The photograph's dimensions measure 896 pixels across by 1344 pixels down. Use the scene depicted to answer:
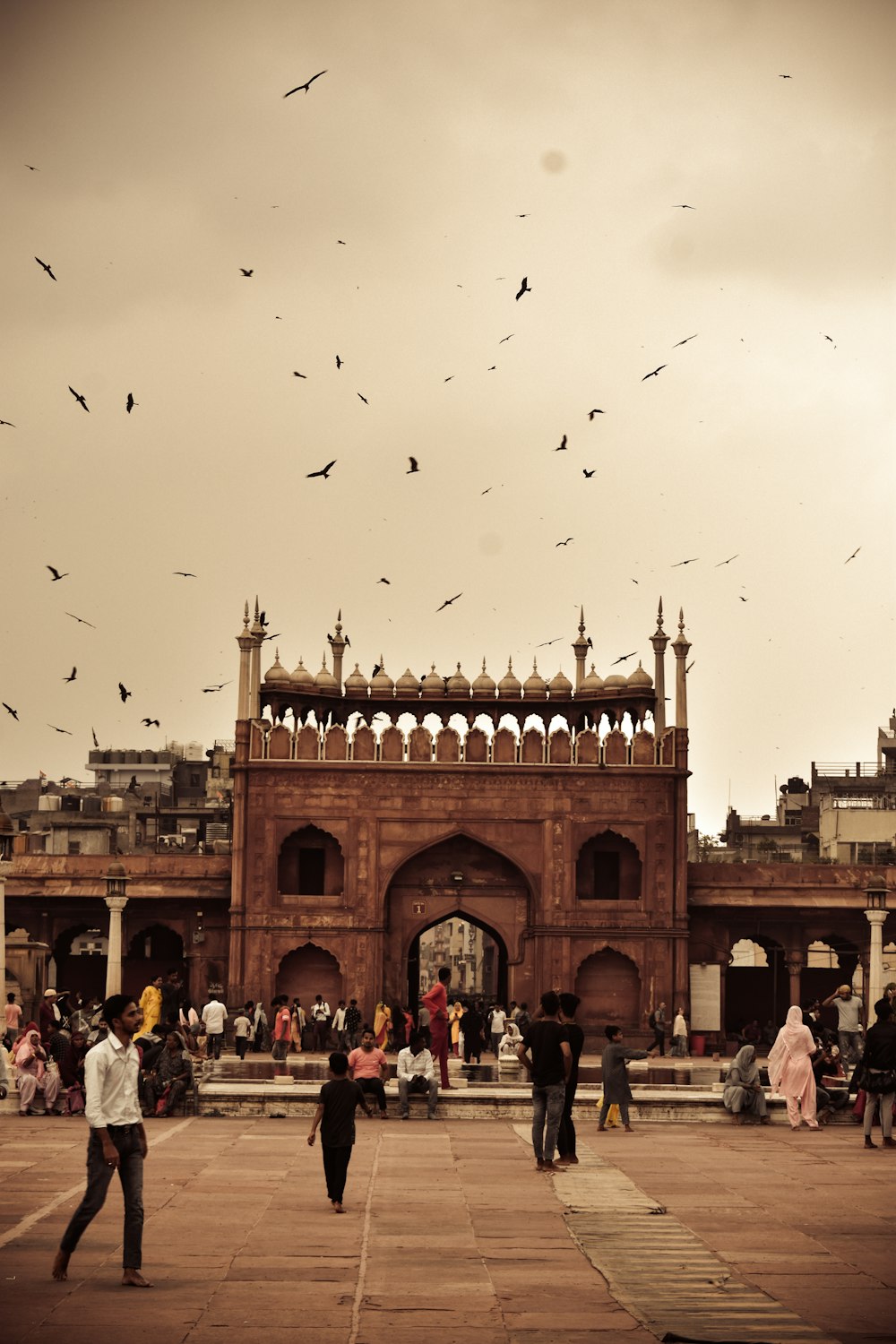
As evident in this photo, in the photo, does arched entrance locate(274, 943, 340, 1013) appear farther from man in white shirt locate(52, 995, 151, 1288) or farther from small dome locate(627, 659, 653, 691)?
man in white shirt locate(52, 995, 151, 1288)

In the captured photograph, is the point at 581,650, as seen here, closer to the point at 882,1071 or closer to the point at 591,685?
the point at 591,685

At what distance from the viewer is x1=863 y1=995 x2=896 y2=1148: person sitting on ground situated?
14547 mm

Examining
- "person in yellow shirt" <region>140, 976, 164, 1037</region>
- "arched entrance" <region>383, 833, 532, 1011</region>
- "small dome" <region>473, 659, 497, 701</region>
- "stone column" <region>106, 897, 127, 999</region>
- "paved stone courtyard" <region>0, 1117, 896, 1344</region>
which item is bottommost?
"paved stone courtyard" <region>0, 1117, 896, 1344</region>

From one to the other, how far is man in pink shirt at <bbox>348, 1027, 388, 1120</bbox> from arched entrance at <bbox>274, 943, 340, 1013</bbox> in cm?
1635

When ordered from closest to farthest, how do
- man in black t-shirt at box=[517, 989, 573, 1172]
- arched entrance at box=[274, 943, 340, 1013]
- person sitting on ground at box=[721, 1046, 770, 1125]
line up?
1. man in black t-shirt at box=[517, 989, 573, 1172]
2. person sitting on ground at box=[721, 1046, 770, 1125]
3. arched entrance at box=[274, 943, 340, 1013]

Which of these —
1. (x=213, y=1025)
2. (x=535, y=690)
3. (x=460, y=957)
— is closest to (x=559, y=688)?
(x=535, y=690)

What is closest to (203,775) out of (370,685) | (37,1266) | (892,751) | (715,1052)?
(892,751)

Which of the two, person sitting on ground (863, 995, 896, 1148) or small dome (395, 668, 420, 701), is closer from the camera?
person sitting on ground (863, 995, 896, 1148)

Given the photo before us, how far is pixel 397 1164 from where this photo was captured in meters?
13.3

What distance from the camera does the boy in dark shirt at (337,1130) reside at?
10.5 metres

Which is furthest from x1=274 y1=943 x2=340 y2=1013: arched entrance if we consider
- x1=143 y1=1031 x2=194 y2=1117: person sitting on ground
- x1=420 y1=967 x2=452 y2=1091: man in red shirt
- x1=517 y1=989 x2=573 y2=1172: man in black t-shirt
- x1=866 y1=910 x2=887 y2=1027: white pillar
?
x1=517 y1=989 x2=573 y2=1172: man in black t-shirt

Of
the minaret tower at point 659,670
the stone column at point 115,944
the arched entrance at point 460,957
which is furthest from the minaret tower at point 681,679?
the arched entrance at point 460,957

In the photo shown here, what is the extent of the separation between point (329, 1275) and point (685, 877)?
85.4ft

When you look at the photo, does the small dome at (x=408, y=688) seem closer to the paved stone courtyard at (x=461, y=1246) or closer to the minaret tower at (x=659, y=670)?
the minaret tower at (x=659, y=670)
